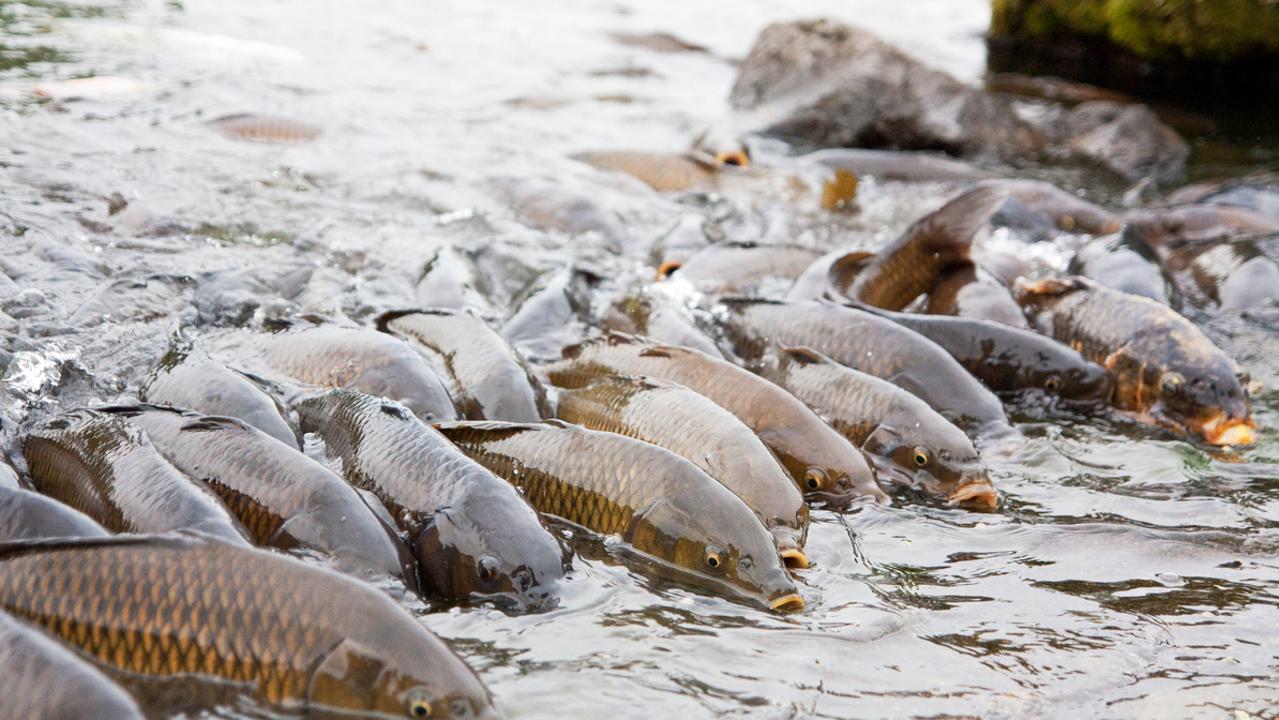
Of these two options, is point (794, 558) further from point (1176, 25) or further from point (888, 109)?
point (1176, 25)

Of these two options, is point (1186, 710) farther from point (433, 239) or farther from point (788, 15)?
A: point (788, 15)

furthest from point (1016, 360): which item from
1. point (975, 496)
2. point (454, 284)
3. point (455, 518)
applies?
point (455, 518)

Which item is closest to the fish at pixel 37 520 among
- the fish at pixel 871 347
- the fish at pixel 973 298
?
the fish at pixel 871 347

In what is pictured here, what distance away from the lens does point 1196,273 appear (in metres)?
7.52

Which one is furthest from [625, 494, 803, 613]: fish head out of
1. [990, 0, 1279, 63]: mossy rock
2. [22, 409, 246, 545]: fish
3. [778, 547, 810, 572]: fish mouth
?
[990, 0, 1279, 63]: mossy rock

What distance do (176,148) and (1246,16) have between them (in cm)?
934

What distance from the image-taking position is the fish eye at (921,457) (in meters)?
4.68

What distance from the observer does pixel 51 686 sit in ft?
8.05

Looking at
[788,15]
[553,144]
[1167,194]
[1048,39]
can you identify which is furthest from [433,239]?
[788,15]

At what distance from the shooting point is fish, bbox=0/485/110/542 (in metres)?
3.16

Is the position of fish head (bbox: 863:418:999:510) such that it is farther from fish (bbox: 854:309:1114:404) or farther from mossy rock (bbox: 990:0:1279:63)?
mossy rock (bbox: 990:0:1279:63)

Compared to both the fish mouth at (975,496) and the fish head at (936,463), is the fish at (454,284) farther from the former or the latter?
the fish mouth at (975,496)

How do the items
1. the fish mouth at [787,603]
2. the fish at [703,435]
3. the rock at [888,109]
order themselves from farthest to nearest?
the rock at [888,109]
the fish at [703,435]
the fish mouth at [787,603]

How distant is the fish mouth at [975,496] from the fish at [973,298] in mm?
1750
